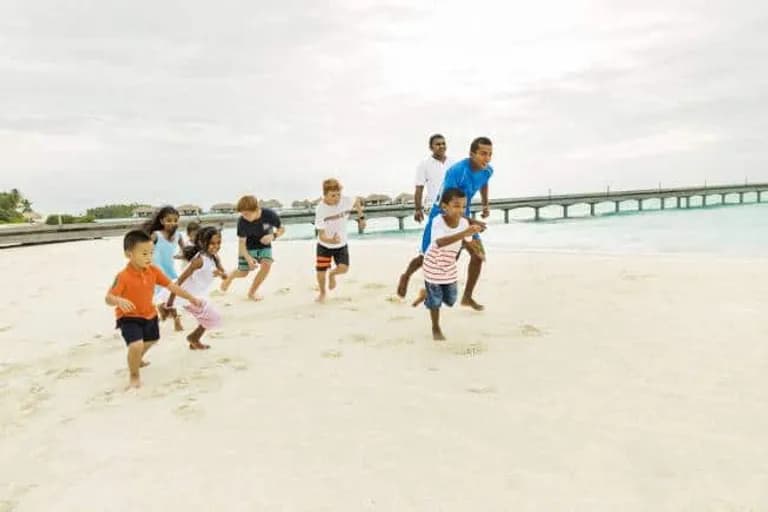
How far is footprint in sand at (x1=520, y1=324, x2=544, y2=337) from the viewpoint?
179 inches

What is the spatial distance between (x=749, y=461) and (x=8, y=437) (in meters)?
3.82

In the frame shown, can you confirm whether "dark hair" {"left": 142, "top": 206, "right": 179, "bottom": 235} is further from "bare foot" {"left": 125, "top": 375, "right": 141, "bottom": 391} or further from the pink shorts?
"bare foot" {"left": 125, "top": 375, "right": 141, "bottom": 391}

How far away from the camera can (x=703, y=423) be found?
2.67 meters

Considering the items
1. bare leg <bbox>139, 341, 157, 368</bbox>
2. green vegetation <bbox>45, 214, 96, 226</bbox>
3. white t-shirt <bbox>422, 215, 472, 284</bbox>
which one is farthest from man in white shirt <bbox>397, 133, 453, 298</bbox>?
green vegetation <bbox>45, 214, 96, 226</bbox>

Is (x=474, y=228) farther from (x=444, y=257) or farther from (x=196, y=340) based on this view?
(x=196, y=340)

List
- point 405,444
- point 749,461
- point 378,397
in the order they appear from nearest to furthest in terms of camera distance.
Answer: point 749,461 → point 405,444 → point 378,397

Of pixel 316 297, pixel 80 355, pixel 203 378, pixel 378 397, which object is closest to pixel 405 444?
pixel 378 397

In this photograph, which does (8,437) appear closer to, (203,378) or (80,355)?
(203,378)

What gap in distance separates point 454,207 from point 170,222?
313 cm

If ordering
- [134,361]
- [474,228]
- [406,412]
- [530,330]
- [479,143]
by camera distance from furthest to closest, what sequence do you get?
[479,143], [530,330], [474,228], [134,361], [406,412]

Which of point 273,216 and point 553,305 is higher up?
point 273,216

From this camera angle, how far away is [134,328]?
145 inches

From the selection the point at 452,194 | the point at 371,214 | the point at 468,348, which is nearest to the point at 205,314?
the point at 468,348

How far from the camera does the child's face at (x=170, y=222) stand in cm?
545
